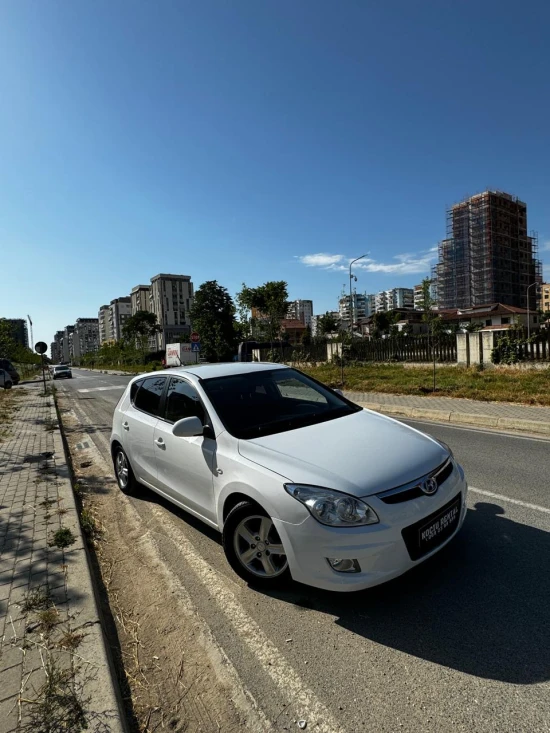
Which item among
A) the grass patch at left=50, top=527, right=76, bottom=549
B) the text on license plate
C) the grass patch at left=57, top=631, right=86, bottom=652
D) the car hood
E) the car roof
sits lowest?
the grass patch at left=57, top=631, right=86, bottom=652

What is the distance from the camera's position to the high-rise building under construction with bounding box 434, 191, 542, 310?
375 feet

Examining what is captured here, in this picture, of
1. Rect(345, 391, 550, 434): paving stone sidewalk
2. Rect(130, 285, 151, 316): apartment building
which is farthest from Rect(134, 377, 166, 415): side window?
Rect(130, 285, 151, 316): apartment building

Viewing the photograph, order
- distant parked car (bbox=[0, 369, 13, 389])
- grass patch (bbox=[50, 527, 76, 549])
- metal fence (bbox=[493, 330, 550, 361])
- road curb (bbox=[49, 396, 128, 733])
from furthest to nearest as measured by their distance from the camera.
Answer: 1. distant parked car (bbox=[0, 369, 13, 389])
2. metal fence (bbox=[493, 330, 550, 361])
3. grass patch (bbox=[50, 527, 76, 549])
4. road curb (bbox=[49, 396, 128, 733])

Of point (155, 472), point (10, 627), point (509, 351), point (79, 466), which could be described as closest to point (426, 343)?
point (509, 351)

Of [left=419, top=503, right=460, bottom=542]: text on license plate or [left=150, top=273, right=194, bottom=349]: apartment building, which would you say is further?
[left=150, top=273, right=194, bottom=349]: apartment building

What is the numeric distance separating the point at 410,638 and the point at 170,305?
14323 cm

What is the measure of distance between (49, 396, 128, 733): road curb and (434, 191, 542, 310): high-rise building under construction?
120 metres

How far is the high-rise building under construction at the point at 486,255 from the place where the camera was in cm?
11444

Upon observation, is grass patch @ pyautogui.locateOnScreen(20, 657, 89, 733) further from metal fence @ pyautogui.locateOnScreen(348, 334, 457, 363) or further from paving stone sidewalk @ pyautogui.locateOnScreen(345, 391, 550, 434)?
metal fence @ pyautogui.locateOnScreen(348, 334, 457, 363)

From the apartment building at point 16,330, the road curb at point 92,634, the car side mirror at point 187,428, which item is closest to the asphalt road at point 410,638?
the road curb at point 92,634

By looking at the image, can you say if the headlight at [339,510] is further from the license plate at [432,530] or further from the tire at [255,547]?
the tire at [255,547]

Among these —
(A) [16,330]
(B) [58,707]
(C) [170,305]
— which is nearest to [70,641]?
(B) [58,707]

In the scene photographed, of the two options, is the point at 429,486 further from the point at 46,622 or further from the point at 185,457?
the point at 46,622

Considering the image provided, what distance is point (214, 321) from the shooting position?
68250 mm
